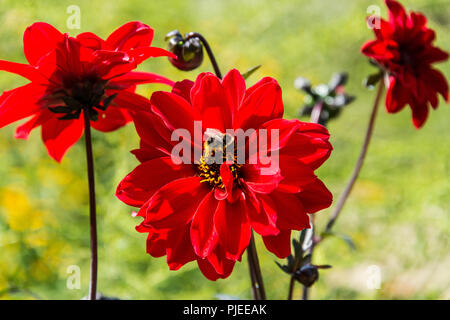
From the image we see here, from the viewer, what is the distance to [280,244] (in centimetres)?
31

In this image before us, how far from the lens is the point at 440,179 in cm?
117

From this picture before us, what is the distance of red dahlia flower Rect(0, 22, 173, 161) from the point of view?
0.31 meters

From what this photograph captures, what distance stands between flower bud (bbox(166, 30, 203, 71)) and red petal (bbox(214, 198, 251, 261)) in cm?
14

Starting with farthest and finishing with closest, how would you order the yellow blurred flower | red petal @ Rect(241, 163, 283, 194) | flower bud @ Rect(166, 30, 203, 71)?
the yellow blurred flower < flower bud @ Rect(166, 30, 203, 71) < red petal @ Rect(241, 163, 283, 194)

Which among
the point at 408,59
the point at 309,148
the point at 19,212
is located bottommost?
the point at 19,212

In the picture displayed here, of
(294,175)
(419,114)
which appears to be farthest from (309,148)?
(419,114)

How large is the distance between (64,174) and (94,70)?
823mm

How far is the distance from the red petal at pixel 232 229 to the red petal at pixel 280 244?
19 millimetres

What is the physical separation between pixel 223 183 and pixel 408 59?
311mm

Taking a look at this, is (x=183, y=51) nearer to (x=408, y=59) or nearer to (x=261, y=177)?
(x=261, y=177)

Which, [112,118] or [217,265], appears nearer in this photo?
[217,265]

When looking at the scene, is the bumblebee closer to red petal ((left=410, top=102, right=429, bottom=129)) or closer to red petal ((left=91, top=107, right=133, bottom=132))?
red petal ((left=91, top=107, right=133, bottom=132))

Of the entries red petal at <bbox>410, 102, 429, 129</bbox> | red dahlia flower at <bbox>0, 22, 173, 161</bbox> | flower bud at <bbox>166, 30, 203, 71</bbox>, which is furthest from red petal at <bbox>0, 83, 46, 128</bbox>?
red petal at <bbox>410, 102, 429, 129</bbox>
